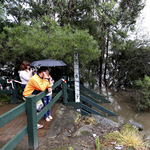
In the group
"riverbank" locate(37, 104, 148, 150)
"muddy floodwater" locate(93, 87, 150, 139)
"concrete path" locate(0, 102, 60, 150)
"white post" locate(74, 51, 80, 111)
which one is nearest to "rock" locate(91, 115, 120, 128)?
"riverbank" locate(37, 104, 148, 150)

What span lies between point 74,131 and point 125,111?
5.18 metres

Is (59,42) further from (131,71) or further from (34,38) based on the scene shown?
(131,71)

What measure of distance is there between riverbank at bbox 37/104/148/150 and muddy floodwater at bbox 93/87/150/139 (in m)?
2.69

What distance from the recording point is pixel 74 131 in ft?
12.0

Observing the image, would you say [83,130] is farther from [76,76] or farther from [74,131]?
[76,76]

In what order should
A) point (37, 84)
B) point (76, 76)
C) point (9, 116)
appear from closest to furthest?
1. point (9, 116)
2. point (37, 84)
3. point (76, 76)

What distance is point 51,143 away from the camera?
2.91m

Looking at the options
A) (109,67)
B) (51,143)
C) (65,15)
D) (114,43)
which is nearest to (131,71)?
(109,67)

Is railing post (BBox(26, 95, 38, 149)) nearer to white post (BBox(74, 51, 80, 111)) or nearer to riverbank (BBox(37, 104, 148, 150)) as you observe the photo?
riverbank (BBox(37, 104, 148, 150))

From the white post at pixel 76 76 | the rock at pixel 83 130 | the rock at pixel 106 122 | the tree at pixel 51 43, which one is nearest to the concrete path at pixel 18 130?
the rock at pixel 83 130

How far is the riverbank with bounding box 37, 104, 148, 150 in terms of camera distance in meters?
2.93

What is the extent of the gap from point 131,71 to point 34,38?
916cm

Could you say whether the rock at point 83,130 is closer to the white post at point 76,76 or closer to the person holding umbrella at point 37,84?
the person holding umbrella at point 37,84

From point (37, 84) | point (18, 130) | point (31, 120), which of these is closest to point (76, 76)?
→ point (37, 84)
